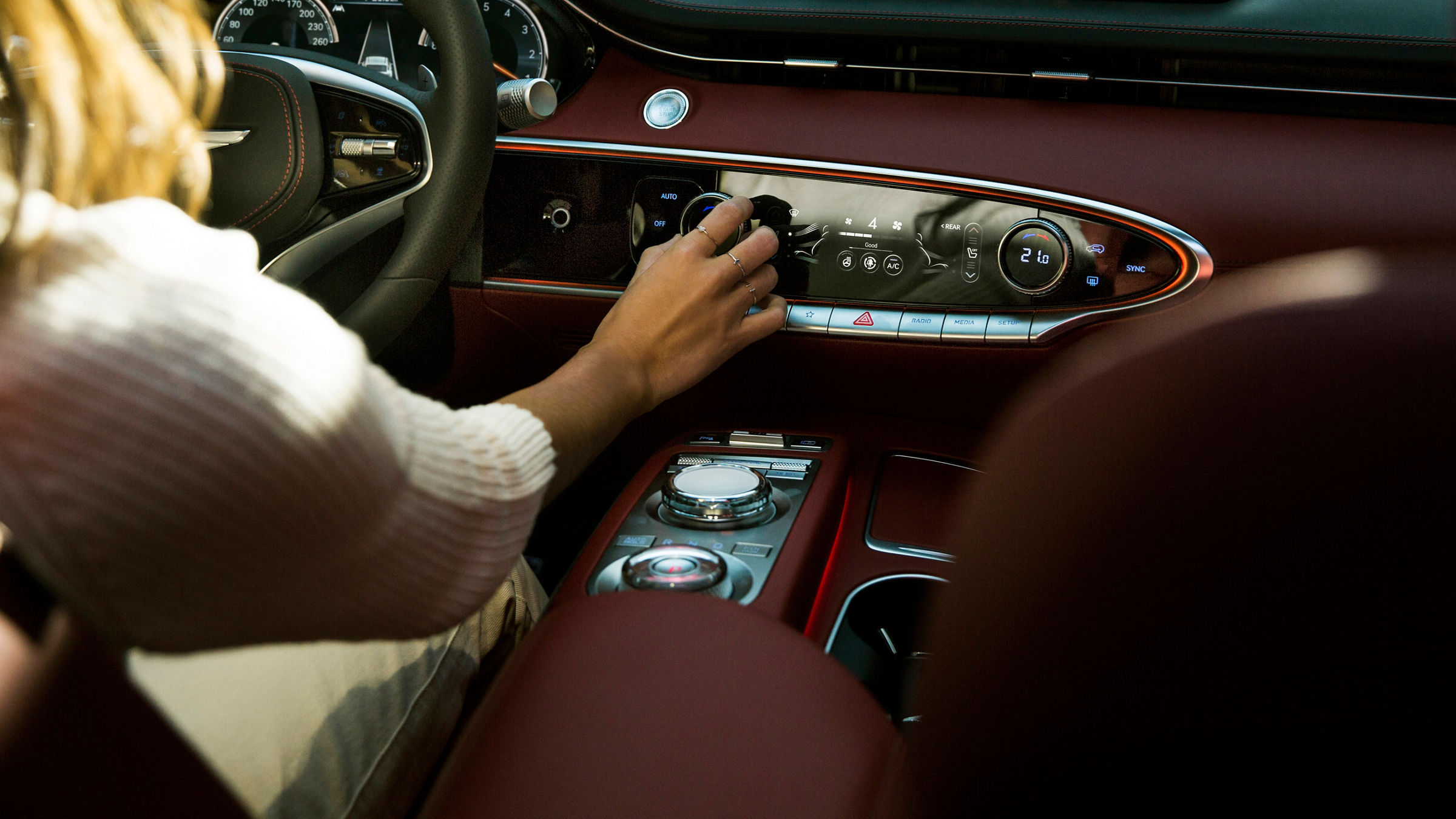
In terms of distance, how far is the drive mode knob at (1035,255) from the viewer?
42.3 inches

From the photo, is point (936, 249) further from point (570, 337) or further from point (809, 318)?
point (570, 337)

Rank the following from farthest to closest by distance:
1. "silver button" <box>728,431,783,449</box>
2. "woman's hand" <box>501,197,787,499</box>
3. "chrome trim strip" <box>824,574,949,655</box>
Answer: "silver button" <box>728,431,783,449</box>, "chrome trim strip" <box>824,574,949,655</box>, "woman's hand" <box>501,197,787,499</box>

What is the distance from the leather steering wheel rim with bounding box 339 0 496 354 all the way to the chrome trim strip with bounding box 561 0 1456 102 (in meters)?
0.34

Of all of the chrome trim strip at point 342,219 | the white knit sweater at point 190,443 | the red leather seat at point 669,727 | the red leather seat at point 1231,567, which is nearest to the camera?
the red leather seat at point 1231,567

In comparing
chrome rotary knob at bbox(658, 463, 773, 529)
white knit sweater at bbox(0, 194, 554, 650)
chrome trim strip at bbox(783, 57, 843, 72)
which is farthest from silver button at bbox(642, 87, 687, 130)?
white knit sweater at bbox(0, 194, 554, 650)

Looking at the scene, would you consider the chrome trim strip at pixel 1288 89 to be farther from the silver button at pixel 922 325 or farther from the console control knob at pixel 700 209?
the console control knob at pixel 700 209

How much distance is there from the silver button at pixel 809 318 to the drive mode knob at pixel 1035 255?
20 cm

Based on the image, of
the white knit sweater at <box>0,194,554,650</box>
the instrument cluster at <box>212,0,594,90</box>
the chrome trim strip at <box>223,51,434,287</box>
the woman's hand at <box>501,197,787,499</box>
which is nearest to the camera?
the white knit sweater at <box>0,194,554,650</box>

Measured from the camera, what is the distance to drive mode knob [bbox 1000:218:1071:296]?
1.07 m

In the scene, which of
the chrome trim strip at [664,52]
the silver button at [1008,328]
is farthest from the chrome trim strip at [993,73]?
the silver button at [1008,328]

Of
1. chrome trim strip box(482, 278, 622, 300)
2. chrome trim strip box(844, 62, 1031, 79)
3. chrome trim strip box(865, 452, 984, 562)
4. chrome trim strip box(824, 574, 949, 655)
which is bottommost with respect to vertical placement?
chrome trim strip box(824, 574, 949, 655)

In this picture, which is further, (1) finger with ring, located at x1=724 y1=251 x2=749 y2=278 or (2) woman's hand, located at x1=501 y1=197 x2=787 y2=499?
(1) finger with ring, located at x1=724 y1=251 x2=749 y2=278

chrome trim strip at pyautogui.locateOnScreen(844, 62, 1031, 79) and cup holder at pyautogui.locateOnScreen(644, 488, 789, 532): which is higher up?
chrome trim strip at pyautogui.locateOnScreen(844, 62, 1031, 79)

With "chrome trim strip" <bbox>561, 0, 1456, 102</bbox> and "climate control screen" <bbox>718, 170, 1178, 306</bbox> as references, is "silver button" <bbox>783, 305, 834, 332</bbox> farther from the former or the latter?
"chrome trim strip" <bbox>561, 0, 1456, 102</bbox>
